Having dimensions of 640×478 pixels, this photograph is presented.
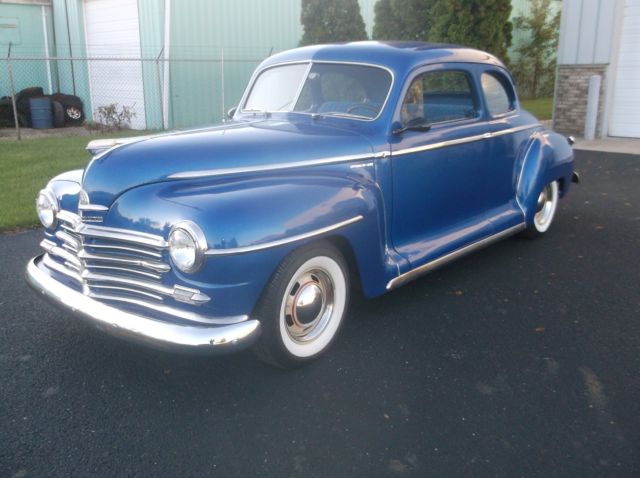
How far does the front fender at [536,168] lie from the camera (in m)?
5.01

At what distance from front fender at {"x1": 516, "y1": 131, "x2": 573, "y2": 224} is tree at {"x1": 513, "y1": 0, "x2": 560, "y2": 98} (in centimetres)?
1677

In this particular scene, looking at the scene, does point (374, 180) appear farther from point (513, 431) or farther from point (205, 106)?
Result: point (205, 106)

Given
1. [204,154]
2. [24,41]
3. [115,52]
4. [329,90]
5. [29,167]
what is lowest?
[29,167]

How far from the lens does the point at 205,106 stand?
1318 centimetres

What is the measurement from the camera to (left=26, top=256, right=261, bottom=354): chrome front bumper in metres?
2.60

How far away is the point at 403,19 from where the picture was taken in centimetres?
1146

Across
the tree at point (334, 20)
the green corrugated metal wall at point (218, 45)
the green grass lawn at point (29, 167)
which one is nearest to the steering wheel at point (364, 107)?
the green grass lawn at point (29, 167)

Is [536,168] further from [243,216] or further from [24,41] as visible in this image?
[24,41]

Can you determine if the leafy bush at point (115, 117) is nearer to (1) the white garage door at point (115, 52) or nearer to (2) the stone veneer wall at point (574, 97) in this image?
(1) the white garage door at point (115, 52)

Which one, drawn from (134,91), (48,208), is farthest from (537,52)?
(48,208)

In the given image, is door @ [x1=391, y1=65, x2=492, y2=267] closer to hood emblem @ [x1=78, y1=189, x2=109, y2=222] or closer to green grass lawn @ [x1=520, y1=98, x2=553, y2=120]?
hood emblem @ [x1=78, y1=189, x2=109, y2=222]

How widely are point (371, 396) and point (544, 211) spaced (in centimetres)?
348

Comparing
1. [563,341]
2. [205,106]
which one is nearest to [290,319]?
[563,341]

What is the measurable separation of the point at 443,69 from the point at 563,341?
203cm
